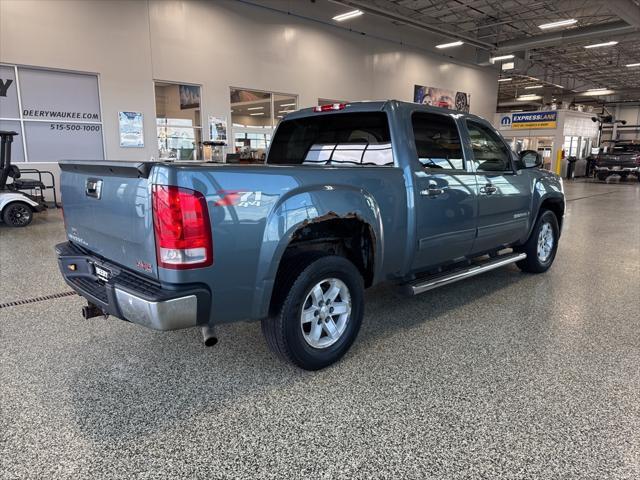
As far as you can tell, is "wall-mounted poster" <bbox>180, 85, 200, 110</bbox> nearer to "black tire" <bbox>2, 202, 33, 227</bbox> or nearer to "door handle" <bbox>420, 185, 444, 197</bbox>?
"black tire" <bbox>2, 202, 33, 227</bbox>

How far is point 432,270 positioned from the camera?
12.5 feet

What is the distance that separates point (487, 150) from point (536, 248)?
1.52 meters

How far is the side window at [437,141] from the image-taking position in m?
3.38

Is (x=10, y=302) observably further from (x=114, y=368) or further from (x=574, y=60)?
(x=574, y=60)

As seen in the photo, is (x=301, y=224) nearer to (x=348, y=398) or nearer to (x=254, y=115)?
(x=348, y=398)

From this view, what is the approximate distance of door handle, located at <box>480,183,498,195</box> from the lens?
12.8 feet

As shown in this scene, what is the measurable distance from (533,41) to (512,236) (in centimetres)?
1687

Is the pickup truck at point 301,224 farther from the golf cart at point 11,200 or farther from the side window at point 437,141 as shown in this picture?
the golf cart at point 11,200

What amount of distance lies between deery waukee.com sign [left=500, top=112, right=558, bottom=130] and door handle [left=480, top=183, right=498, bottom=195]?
2274 centimetres

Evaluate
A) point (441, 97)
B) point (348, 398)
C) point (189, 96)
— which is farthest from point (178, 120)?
point (441, 97)

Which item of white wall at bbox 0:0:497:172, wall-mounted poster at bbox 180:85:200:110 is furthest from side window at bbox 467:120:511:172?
wall-mounted poster at bbox 180:85:200:110

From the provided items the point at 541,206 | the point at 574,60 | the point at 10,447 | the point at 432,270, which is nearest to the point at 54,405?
the point at 10,447

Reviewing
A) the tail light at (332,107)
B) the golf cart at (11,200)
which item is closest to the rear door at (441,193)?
the tail light at (332,107)

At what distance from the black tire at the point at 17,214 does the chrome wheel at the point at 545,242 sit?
8693 mm
